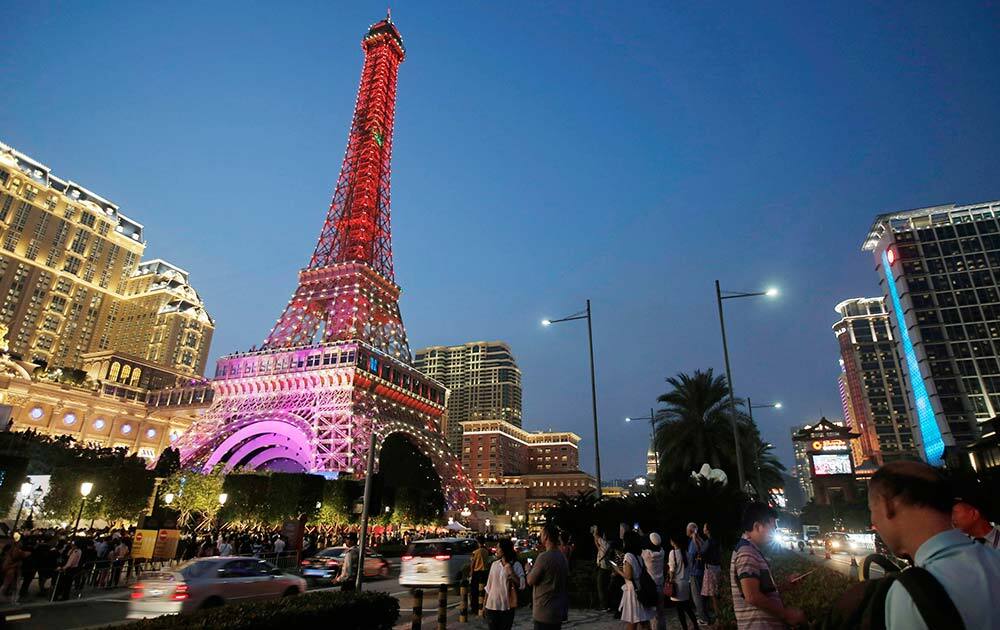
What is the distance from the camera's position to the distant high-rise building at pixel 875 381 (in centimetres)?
13350

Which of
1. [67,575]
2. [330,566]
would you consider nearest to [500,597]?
[67,575]

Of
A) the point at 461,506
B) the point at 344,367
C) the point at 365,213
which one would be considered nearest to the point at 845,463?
the point at 461,506

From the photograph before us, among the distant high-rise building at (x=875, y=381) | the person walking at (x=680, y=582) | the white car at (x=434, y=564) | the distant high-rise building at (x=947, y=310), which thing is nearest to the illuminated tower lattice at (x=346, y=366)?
the white car at (x=434, y=564)

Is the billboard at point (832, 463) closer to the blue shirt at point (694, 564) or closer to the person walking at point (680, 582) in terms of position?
the blue shirt at point (694, 564)

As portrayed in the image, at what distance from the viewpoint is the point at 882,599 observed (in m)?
2.10

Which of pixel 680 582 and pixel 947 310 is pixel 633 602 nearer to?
pixel 680 582

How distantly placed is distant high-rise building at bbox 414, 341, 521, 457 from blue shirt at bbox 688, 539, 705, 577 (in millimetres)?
166627

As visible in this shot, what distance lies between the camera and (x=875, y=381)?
13912 cm

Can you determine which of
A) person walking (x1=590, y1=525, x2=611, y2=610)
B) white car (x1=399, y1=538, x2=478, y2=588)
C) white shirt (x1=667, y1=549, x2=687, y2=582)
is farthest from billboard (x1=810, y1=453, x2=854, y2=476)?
white shirt (x1=667, y1=549, x2=687, y2=582)

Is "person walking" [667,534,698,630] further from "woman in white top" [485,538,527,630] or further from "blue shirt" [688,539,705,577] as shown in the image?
"woman in white top" [485,538,527,630]

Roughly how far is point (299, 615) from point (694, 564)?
23.5ft

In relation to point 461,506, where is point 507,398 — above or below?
above

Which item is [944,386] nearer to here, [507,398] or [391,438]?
[391,438]

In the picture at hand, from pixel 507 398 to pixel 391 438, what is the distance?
113037 millimetres
